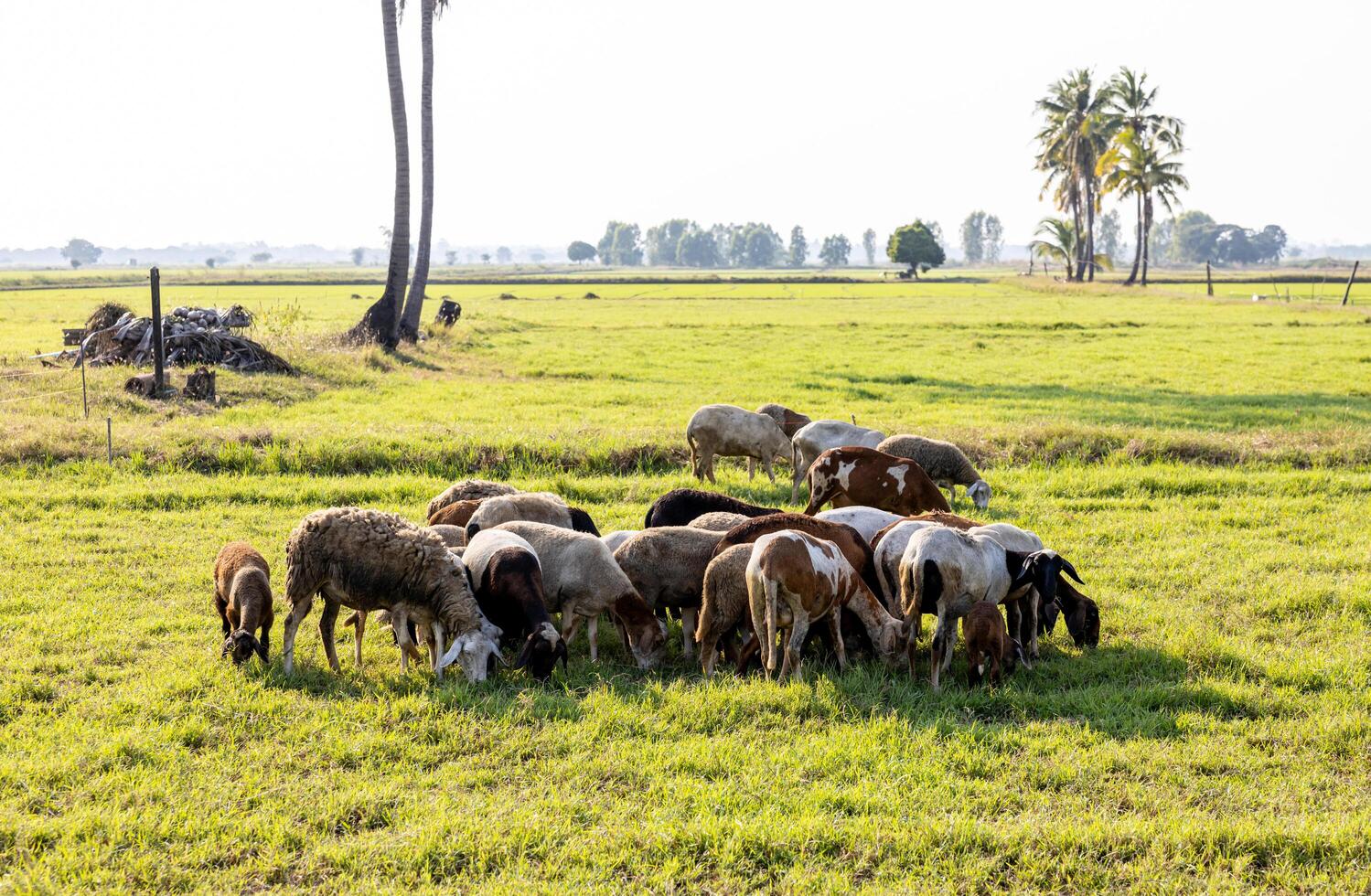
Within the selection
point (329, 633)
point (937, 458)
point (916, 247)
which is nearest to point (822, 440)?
point (937, 458)

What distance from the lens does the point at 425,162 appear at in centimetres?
3400

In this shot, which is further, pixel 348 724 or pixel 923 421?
pixel 923 421

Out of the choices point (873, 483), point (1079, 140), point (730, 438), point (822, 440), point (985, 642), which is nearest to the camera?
point (985, 642)

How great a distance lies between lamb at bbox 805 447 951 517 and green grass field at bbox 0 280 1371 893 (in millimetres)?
1551

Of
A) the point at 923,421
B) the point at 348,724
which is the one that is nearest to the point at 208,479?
the point at 348,724

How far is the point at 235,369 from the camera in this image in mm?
24094

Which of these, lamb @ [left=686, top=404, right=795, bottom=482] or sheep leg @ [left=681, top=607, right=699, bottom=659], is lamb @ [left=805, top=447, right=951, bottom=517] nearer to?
lamb @ [left=686, top=404, right=795, bottom=482]

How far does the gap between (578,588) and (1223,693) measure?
5.08m

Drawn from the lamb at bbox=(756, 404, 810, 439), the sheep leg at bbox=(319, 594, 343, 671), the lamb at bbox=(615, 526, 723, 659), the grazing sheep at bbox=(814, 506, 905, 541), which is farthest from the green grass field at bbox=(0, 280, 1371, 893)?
the grazing sheep at bbox=(814, 506, 905, 541)

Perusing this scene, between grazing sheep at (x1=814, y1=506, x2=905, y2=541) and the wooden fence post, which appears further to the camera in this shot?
the wooden fence post

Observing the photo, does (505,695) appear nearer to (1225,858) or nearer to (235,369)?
(1225,858)

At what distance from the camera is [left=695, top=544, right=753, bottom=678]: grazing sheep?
8.62 metres

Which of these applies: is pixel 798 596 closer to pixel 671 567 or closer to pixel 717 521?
pixel 671 567

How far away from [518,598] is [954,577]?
353 cm
